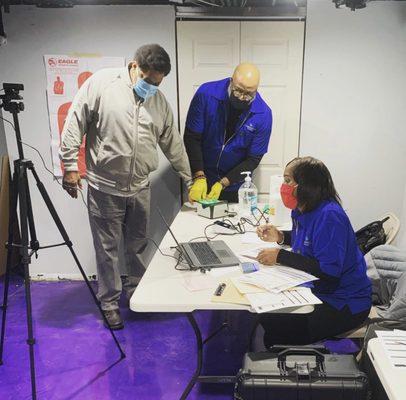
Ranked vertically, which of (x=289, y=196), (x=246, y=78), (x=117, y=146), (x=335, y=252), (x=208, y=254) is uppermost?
(x=246, y=78)

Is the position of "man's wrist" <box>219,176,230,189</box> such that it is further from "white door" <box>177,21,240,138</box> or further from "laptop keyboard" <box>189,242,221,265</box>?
"laptop keyboard" <box>189,242,221,265</box>

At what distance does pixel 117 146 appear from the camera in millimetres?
2412

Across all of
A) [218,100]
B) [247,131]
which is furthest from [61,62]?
[247,131]

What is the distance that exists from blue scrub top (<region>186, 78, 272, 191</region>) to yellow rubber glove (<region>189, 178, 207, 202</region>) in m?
0.24

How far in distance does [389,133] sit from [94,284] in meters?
2.63

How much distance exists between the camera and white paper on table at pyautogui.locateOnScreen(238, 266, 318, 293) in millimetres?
1530

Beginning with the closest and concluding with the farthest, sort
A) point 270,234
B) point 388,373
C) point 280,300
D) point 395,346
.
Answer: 1. point 388,373
2. point 395,346
3. point 280,300
4. point 270,234

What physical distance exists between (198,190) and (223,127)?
499mm

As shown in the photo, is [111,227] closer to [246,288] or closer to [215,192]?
[215,192]

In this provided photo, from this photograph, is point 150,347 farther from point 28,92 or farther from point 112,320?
point 28,92

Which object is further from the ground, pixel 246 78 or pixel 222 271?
pixel 246 78

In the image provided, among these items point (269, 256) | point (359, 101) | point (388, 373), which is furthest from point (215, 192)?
point (388, 373)

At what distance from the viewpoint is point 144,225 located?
9.12 ft

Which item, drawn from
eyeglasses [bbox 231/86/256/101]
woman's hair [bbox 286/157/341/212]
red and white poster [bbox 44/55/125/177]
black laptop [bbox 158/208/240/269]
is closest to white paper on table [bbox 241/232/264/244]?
black laptop [bbox 158/208/240/269]
